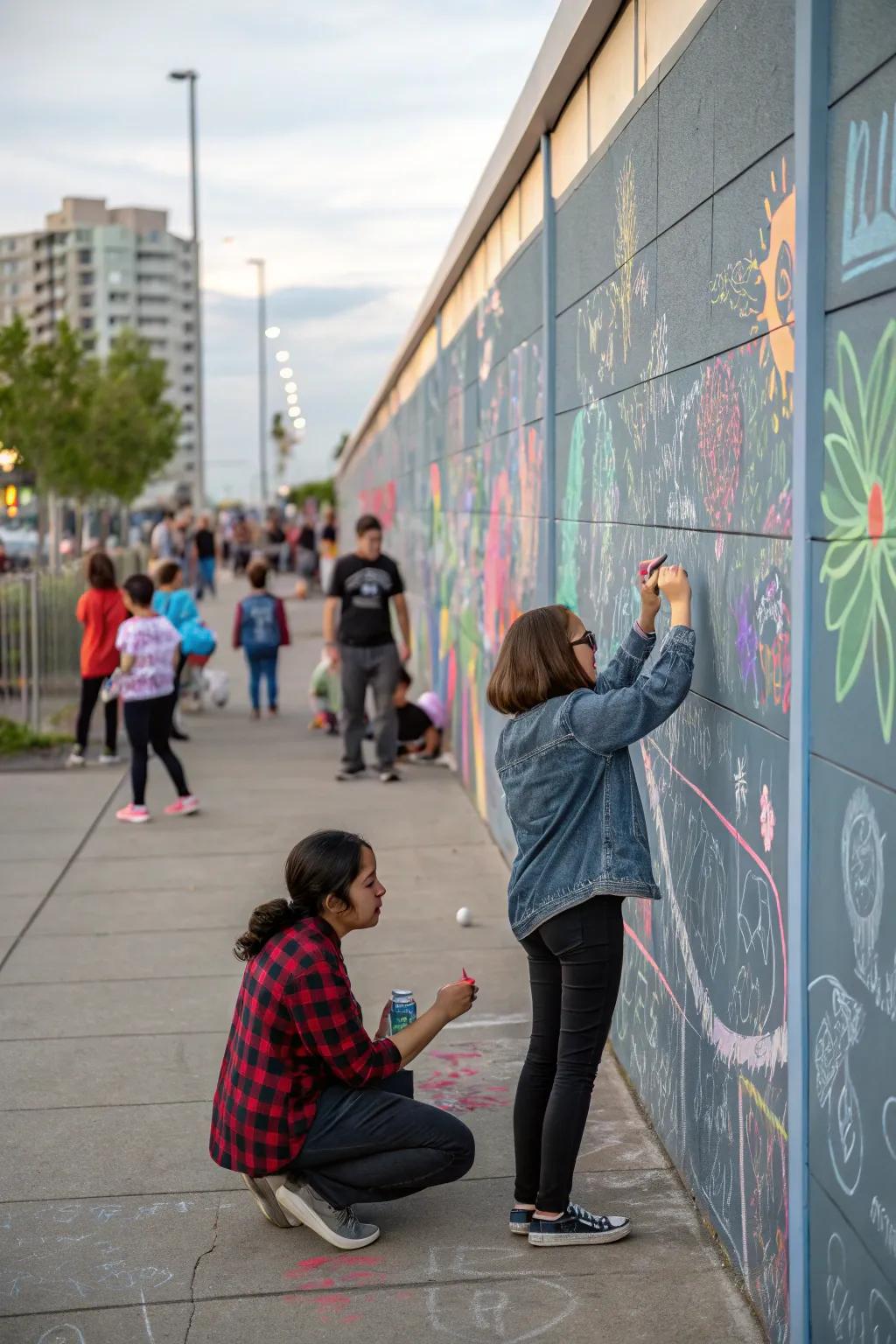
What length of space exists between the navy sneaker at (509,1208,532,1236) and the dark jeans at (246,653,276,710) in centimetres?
1102

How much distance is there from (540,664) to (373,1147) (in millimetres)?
1381

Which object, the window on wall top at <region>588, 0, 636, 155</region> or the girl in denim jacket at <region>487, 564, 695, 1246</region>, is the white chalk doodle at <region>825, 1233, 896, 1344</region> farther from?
the window on wall top at <region>588, 0, 636, 155</region>

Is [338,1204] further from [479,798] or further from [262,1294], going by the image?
[479,798]

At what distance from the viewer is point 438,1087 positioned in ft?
17.6

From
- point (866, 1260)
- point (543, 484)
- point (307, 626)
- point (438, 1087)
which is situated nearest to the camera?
point (866, 1260)

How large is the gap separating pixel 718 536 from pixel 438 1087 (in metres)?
2.38

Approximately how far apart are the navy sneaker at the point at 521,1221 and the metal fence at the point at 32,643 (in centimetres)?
1038

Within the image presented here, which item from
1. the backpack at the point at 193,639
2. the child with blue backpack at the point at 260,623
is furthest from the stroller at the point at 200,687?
the backpack at the point at 193,639

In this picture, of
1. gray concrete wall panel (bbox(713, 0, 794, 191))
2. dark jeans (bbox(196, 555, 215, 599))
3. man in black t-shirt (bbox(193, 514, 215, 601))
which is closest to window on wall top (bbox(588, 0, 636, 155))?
gray concrete wall panel (bbox(713, 0, 794, 191))

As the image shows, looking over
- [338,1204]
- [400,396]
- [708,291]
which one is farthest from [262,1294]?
[400,396]

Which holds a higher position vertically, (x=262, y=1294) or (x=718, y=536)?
(x=718, y=536)

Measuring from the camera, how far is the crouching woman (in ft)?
13.4

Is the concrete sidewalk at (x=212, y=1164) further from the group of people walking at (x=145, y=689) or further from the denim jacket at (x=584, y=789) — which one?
the denim jacket at (x=584, y=789)

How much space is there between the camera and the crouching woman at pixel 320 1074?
4070 millimetres
